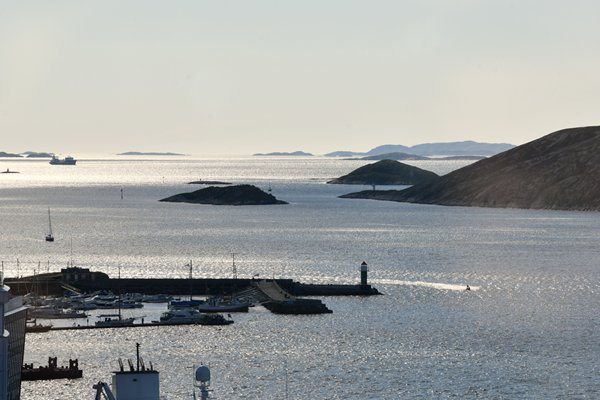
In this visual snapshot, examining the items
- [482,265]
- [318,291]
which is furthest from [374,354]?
[482,265]

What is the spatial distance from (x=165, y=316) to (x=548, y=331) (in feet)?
104

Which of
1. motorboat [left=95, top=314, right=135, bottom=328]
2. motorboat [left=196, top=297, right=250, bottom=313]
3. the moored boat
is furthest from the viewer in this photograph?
motorboat [left=196, top=297, right=250, bottom=313]

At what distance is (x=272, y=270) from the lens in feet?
561

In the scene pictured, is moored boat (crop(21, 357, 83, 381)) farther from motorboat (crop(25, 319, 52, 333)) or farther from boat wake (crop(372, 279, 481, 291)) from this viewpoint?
boat wake (crop(372, 279, 481, 291))

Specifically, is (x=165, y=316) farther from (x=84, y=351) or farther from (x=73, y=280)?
(x=73, y=280)

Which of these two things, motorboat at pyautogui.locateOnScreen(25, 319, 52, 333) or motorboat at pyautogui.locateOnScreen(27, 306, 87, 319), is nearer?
motorboat at pyautogui.locateOnScreen(25, 319, 52, 333)

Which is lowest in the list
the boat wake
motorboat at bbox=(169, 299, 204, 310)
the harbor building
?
motorboat at bbox=(169, 299, 204, 310)

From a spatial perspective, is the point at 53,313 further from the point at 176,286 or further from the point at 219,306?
the point at 176,286

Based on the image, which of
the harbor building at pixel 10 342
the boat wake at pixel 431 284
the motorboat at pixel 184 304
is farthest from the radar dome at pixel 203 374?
the boat wake at pixel 431 284

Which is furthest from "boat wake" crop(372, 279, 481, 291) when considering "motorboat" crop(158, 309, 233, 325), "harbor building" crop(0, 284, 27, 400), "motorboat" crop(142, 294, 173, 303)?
"harbor building" crop(0, 284, 27, 400)

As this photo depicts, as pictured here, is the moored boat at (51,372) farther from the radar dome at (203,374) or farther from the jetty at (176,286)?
the jetty at (176,286)

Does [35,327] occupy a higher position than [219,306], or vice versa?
[219,306]

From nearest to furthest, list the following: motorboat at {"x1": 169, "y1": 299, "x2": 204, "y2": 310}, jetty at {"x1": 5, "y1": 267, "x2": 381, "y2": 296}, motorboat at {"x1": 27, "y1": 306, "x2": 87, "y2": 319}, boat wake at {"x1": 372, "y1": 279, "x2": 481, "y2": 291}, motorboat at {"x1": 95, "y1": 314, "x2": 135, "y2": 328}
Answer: motorboat at {"x1": 95, "y1": 314, "x2": 135, "y2": 328} → motorboat at {"x1": 27, "y1": 306, "x2": 87, "y2": 319} → motorboat at {"x1": 169, "y1": 299, "x2": 204, "y2": 310} → jetty at {"x1": 5, "y1": 267, "x2": 381, "y2": 296} → boat wake at {"x1": 372, "y1": 279, "x2": 481, "y2": 291}

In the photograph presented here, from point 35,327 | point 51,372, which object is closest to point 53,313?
point 35,327
